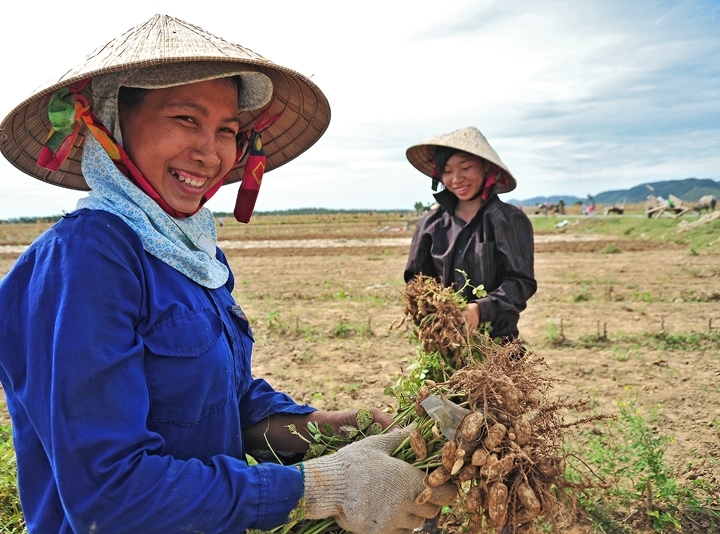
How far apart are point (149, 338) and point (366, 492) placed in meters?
0.66

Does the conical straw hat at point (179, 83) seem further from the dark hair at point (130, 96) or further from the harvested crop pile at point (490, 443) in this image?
the harvested crop pile at point (490, 443)

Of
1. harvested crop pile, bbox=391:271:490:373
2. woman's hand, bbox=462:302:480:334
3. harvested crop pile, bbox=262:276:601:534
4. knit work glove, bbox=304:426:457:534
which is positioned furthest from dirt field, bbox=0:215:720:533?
knit work glove, bbox=304:426:457:534

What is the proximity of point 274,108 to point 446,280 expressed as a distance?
184 centimetres

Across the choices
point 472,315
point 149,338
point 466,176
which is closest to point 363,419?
point 149,338

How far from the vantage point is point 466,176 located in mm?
3549

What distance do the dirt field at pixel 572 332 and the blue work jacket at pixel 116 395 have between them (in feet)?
6.37

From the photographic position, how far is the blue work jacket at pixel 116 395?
3.50 feet

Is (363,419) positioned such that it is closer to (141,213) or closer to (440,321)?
(141,213)

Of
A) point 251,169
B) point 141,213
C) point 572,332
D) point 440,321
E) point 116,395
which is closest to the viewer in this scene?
point 116,395

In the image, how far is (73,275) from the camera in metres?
1.10

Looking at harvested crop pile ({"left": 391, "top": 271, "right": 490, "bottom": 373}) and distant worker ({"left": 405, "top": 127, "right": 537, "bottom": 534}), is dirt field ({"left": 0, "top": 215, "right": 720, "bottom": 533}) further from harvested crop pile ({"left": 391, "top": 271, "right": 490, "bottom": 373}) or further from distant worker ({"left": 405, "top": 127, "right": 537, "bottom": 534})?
distant worker ({"left": 405, "top": 127, "right": 537, "bottom": 534})

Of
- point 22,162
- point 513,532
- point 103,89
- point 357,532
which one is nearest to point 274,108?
point 103,89

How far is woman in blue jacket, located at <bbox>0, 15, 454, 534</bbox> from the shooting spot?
3.54ft

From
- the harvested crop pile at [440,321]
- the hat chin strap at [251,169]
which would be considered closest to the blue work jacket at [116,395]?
the hat chin strap at [251,169]
